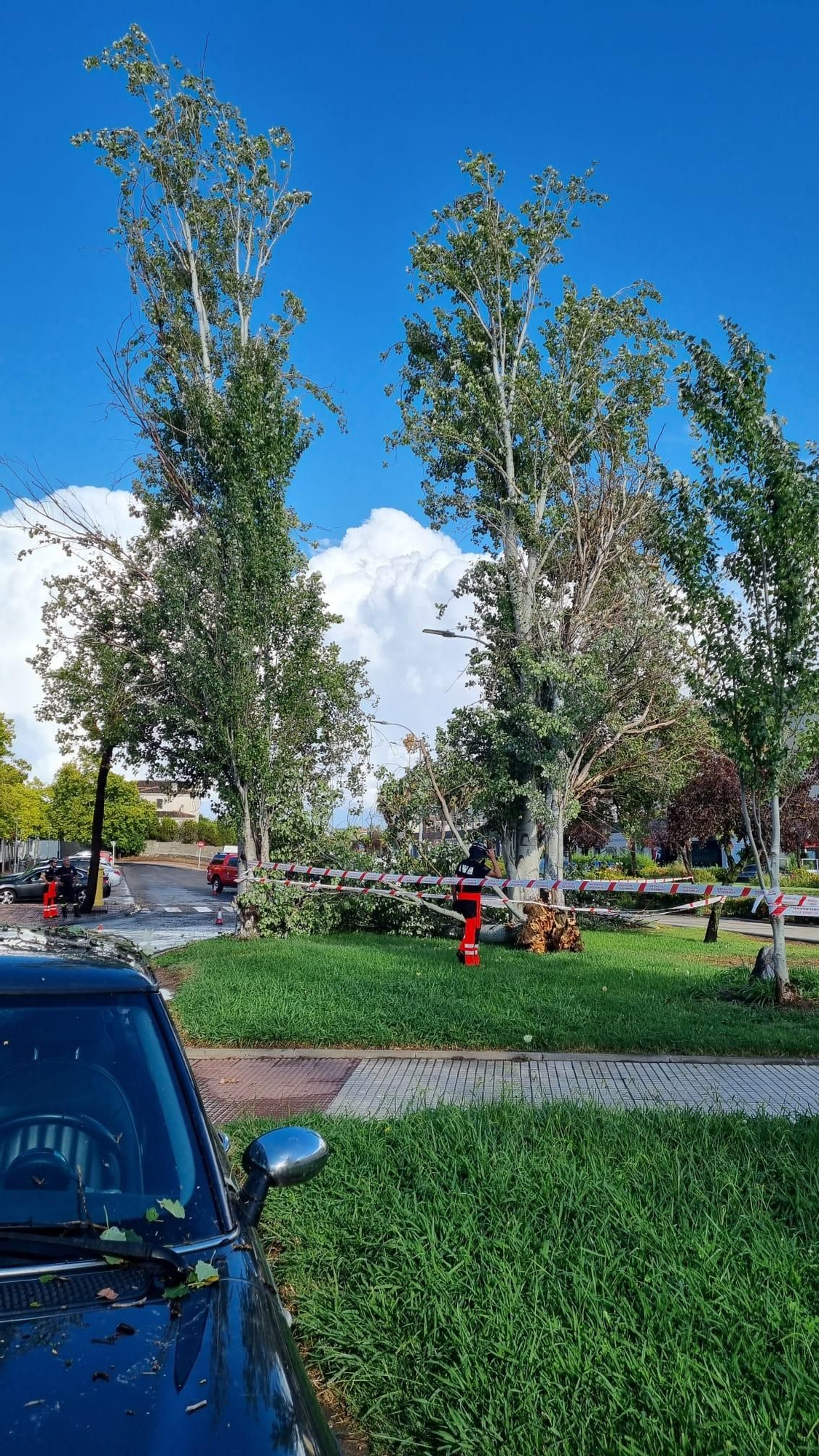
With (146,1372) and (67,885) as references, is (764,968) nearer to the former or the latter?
(146,1372)

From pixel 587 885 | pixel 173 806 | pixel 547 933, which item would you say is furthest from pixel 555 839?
pixel 173 806

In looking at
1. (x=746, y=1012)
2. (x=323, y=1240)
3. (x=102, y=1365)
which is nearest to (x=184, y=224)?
(x=746, y=1012)

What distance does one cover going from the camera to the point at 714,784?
30.2 metres

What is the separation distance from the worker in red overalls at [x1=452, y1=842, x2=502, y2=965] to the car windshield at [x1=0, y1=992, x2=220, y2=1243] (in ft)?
35.8

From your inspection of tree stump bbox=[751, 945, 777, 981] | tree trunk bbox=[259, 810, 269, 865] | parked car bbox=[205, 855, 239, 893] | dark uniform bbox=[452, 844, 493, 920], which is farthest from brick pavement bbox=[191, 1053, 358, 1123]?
parked car bbox=[205, 855, 239, 893]

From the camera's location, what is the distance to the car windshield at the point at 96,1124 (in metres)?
2.34

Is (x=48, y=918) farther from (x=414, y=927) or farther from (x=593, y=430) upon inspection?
(x=593, y=430)

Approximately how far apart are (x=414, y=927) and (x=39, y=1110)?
16448mm

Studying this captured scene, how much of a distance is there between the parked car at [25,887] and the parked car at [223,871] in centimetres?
778

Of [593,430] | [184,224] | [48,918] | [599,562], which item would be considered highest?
[184,224]

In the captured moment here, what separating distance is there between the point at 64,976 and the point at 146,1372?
119 centimetres

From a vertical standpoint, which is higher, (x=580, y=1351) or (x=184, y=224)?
(x=184, y=224)

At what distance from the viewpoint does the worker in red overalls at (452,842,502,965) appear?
44.0 feet

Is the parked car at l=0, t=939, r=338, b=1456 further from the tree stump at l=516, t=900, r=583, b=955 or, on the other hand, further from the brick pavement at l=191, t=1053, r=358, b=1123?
the tree stump at l=516, t=900, r=583, b=955
